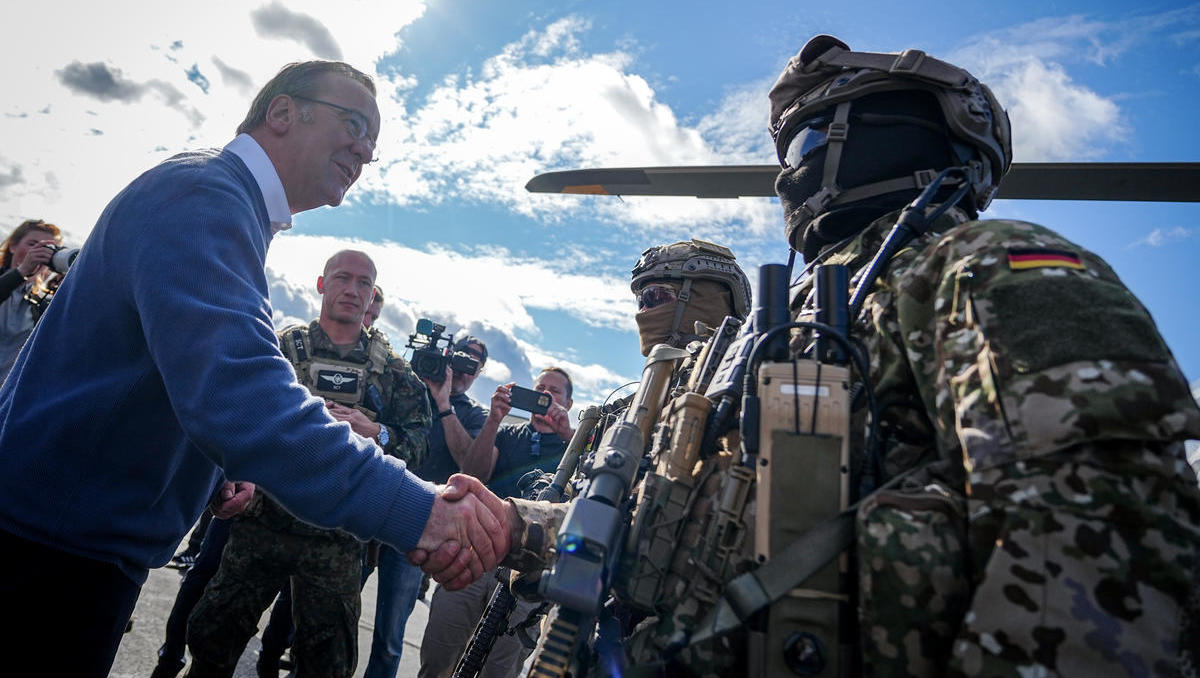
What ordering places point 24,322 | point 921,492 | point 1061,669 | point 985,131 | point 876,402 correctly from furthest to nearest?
point 24,322 < point 985,131 < point 876,402 < point 921,492 < point 1061,669

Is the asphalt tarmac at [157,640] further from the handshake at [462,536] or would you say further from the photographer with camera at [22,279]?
the handshake at [462,536]

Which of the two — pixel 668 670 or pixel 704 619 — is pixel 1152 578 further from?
pixel 668 670

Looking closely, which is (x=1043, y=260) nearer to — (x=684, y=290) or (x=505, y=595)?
(x=505, y=595)

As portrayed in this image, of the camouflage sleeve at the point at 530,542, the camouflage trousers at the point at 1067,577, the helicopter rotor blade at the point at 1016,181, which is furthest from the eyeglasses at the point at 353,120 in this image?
the helicopter rotor blade at the point at 1016,181

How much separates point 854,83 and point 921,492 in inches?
61.3

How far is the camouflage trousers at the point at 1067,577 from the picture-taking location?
111 centimetres

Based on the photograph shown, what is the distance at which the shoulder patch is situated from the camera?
1.35 meters

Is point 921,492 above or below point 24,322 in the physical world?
below

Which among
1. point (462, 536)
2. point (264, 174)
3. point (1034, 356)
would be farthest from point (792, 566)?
point (264, 174)

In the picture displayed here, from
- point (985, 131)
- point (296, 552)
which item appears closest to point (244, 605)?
point (296, 552)

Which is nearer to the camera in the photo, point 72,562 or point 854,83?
point 72,562

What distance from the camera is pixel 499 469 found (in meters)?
5.56

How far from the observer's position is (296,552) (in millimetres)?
3545

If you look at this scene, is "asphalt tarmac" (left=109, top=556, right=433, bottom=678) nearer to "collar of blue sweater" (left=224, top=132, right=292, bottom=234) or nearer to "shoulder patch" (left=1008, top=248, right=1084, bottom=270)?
"collar of blue sweater" (left=224, top=132, right=292, bottom=234)
